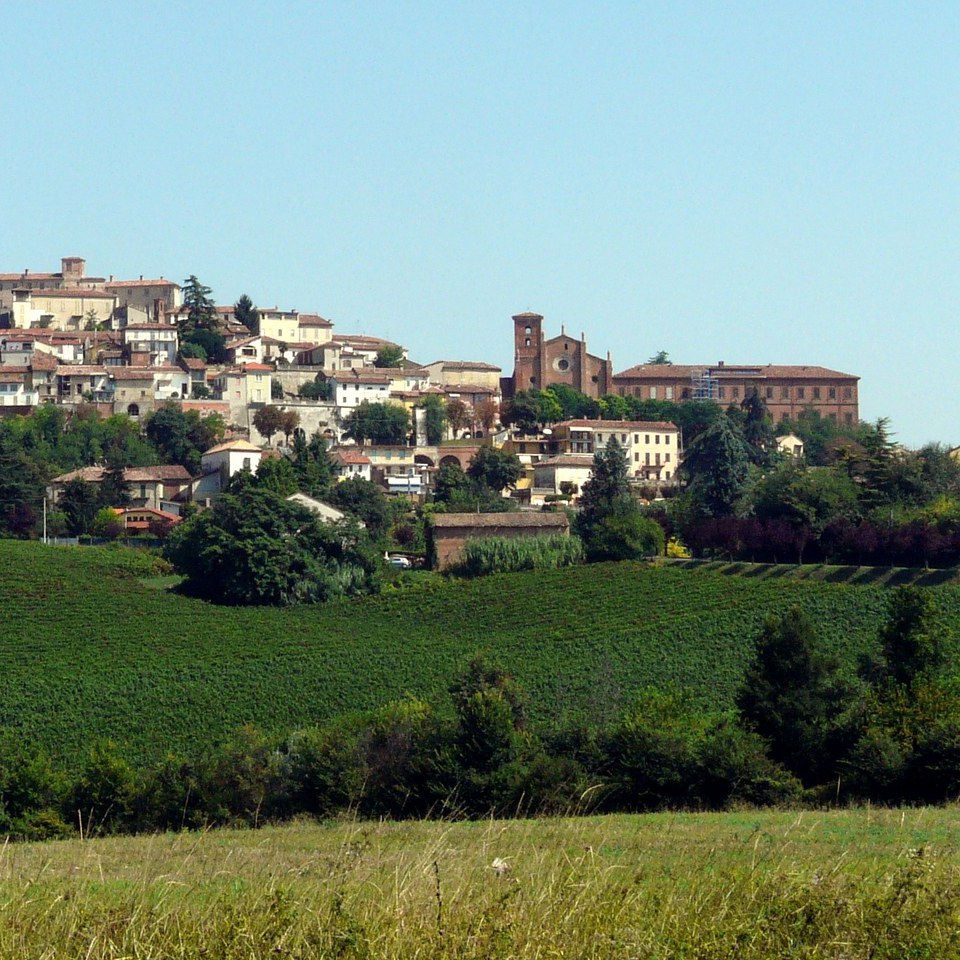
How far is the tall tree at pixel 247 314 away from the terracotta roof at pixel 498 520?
43.4 meters

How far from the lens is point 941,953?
577 cm

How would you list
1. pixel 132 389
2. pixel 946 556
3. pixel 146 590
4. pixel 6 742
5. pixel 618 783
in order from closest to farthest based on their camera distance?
1. pixel 618 783
2. pixel 6 742
3. pixel 946 556
4. pixel 146 590
5. pixel 132 389

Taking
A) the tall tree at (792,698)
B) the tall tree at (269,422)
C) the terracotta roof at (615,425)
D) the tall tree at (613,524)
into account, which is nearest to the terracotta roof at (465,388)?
the terracotta roof at (615,425)

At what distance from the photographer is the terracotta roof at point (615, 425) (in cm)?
8738

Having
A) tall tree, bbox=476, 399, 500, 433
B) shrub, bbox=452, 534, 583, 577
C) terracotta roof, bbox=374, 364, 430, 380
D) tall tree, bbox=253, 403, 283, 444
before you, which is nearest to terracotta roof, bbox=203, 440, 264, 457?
tall tree, bbox=253, 403, 283, 444

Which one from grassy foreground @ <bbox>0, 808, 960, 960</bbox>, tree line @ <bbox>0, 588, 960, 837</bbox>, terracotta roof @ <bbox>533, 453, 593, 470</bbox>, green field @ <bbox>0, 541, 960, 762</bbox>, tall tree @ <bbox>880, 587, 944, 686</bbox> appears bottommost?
green field @ <bbox>0, 541, 960, 762</bbox>

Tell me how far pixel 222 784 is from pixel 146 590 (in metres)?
30.2

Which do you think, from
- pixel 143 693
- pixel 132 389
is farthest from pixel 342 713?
pixel 132 389

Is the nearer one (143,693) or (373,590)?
(143,693)

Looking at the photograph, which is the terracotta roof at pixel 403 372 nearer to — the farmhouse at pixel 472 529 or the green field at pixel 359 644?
the farmhouse at pixel 472 529

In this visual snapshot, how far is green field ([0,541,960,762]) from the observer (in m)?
37.0

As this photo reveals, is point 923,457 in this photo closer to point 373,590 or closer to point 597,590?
point 597,590

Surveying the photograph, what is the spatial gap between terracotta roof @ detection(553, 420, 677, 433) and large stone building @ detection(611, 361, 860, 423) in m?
14.5

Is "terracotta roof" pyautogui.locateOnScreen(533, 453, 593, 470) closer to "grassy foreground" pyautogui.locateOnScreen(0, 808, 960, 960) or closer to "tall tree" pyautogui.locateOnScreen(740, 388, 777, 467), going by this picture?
"tall tree" pyautogui.locateOnScreen(740, 388, 777, 467)
